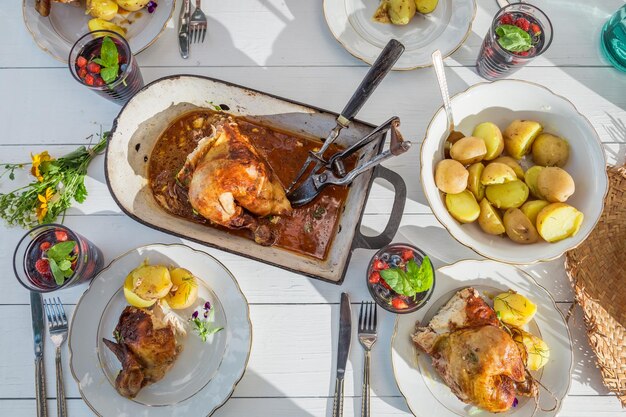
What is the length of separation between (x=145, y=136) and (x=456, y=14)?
131cm

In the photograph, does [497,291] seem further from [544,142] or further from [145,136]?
[145,136]

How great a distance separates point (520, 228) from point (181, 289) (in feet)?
3.90

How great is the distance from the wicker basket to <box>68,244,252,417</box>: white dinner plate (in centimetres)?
122

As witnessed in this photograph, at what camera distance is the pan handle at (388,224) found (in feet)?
5.51

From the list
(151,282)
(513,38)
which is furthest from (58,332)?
(513,38)

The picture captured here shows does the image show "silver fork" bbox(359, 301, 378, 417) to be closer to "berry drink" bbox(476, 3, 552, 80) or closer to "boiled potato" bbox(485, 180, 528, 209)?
"boiled potato" bbox(485, 180, 528, 209)

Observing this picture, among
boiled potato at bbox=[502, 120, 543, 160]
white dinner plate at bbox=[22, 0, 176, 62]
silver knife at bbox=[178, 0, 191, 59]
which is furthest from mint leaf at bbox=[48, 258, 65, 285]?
boiled potato at bbox=[502, 120, 543, 160]

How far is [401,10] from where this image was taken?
1.95 metres

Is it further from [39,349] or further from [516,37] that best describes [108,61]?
[516,37]

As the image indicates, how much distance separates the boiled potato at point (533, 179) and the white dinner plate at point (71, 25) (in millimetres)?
1478

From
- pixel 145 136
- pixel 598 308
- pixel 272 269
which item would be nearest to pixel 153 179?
pixel 145 136

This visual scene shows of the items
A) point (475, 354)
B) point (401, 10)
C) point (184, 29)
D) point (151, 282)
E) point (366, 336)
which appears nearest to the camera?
point (475, 354)

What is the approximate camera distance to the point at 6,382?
1872mm

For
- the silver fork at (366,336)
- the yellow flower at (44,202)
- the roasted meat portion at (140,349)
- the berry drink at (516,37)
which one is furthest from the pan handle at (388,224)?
the yellow flower at (44,202)
